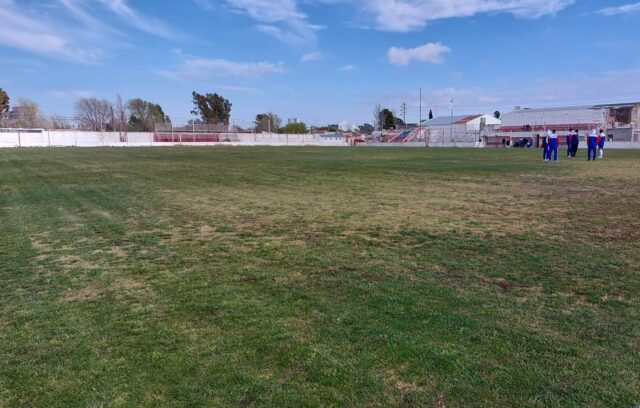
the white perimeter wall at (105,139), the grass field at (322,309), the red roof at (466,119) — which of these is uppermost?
the red roof at (466,119)

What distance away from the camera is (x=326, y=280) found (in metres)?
4.89

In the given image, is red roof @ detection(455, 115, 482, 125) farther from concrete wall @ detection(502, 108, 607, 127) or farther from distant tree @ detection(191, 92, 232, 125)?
distant tree @ detection(191, 92, 232, 125)

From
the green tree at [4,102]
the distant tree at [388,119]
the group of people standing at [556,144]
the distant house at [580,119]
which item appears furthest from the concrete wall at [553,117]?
the green tree at [4,102]

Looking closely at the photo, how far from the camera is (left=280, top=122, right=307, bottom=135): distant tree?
337 feet

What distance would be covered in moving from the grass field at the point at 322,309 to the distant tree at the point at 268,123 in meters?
80.0

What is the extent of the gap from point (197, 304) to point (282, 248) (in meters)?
2.16

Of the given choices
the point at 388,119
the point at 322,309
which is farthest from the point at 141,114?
the point at 322,309

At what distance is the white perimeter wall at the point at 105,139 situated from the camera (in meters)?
55.9

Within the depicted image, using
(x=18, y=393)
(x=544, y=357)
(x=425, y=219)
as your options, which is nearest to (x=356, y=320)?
(x=544, y=357)

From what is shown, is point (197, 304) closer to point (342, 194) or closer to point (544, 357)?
point (544, 357)

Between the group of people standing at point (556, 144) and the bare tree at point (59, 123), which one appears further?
the bare tree at point (59, 123)

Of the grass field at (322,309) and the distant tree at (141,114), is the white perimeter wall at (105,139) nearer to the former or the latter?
the distant tree at (141,114)

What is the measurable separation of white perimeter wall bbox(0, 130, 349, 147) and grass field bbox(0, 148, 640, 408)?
5680 cm

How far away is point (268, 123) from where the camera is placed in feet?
292
